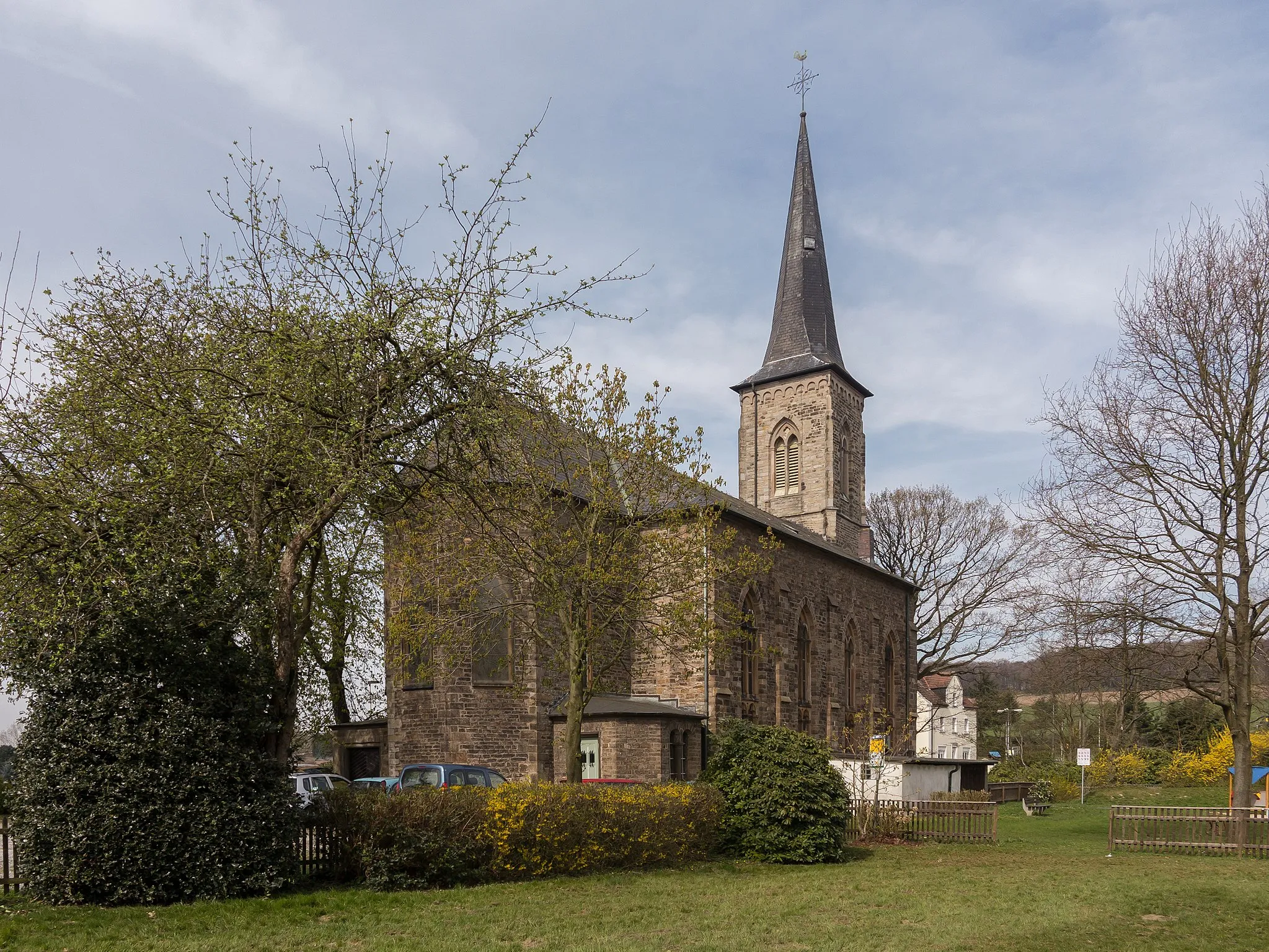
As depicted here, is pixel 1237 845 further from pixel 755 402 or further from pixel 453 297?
pixel 755 402

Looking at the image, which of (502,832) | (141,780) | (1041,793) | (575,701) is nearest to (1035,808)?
(1041,793)

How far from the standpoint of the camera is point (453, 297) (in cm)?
1255

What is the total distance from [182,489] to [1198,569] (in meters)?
19.6

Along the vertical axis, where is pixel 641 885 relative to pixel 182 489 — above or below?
below

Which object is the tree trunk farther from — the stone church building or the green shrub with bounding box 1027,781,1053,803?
the green shrub with bounding box 1027,781,1053,803

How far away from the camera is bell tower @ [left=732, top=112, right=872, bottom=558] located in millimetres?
47344

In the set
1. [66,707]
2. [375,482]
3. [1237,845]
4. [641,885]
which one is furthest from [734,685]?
[66,707]

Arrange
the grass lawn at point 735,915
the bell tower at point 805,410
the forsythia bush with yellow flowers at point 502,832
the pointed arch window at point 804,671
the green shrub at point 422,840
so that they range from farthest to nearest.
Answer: the bell tower at point 805,410 < the pointed arch window at point 804,671 < the forsythia bush with yellow flowers at point 502,832 < the green shrub at point 422,840 < the grass lawn at point 735,915

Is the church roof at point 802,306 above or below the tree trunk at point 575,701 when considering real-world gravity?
above

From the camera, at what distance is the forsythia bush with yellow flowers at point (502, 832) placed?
1264 centimetres

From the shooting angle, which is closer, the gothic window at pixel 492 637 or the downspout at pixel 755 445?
the gothic window at pixel 492 637

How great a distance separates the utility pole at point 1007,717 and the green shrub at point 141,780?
2153 inches

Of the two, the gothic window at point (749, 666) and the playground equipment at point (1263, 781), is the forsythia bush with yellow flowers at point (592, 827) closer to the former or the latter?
the playground equipment at point (1263, 781)

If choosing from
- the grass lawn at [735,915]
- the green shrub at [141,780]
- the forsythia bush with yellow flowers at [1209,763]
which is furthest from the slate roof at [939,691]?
the green shrub at [141,780]
